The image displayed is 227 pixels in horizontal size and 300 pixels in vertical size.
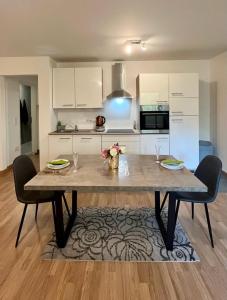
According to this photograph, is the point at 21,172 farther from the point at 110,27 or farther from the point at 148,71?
the point at 148,71

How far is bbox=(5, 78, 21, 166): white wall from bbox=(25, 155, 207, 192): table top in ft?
12.1

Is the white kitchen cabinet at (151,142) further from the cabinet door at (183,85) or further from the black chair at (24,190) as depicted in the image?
the black chair at (24,190)

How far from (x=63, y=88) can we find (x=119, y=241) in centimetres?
354

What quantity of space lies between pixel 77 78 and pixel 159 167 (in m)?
3.24

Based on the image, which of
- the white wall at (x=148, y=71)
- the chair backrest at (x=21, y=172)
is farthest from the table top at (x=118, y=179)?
the white wall at (x=148, y=71)

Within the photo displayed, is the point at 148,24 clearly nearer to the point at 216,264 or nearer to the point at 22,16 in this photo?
the point at 22,16

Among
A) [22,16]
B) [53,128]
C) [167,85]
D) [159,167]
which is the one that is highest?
[22,16]

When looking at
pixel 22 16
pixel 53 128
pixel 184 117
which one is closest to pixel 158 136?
pixel 184 117

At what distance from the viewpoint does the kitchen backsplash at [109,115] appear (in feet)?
19.1

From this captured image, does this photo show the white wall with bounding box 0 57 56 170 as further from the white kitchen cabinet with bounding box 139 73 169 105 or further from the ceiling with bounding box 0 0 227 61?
the white kitchen cabinet with bounding box 139 73 169 105

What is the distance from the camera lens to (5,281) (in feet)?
6.89

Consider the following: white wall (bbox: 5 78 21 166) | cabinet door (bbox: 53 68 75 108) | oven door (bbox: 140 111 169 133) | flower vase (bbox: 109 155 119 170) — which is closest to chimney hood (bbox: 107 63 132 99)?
oven door (bbox: 140 111 169 133)

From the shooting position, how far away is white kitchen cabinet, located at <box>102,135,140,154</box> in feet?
16.9

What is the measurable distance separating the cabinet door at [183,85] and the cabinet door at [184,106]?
0.31 feet
